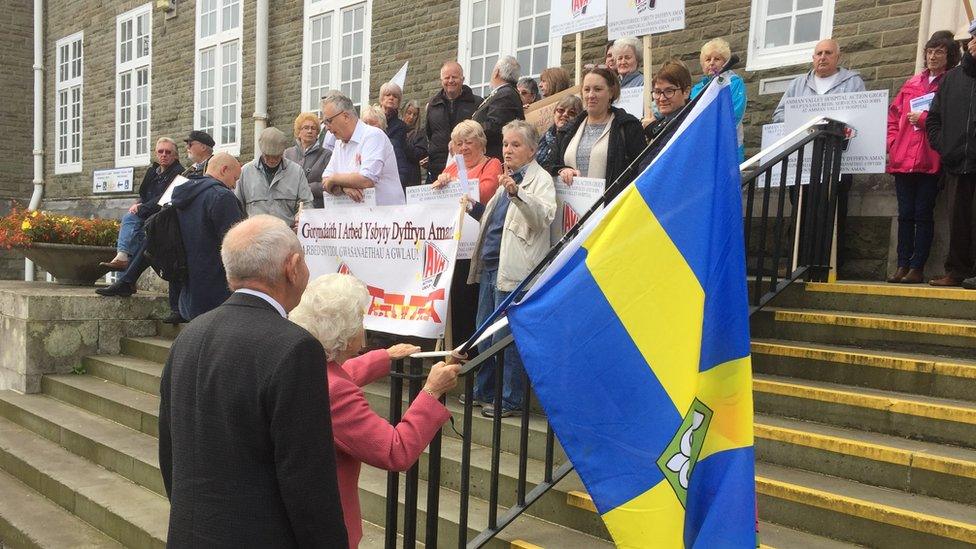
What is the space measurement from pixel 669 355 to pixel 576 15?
5.24 m

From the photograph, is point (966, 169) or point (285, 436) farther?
point (966, 169)

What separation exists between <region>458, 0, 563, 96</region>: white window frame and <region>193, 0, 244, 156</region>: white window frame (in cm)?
579

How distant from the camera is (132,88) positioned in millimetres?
18000

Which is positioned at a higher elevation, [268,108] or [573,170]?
[268,108]

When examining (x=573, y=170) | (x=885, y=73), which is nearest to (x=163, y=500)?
(x=573, y=170)

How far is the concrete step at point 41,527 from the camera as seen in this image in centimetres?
501

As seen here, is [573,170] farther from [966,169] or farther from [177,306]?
[177,306]

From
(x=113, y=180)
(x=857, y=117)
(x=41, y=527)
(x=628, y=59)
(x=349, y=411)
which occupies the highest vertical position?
(x=628, y=59)

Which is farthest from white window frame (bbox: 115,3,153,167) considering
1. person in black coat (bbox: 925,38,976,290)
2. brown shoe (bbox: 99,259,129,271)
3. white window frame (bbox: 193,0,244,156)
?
person in black coat (bbox: 925,38,976,290)

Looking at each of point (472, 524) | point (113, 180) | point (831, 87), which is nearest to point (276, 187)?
point (472, 524)

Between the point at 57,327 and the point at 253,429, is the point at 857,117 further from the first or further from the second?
the point at 57,327

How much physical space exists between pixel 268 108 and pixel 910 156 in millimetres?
11188

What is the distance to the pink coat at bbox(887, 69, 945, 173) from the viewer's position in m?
5.44

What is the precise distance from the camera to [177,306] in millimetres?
7605
